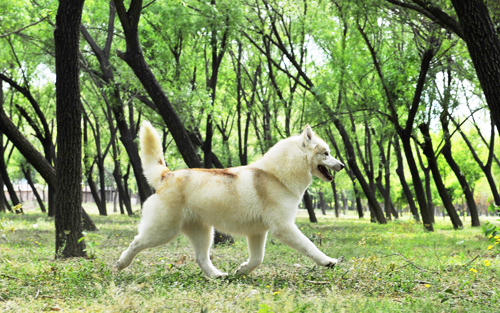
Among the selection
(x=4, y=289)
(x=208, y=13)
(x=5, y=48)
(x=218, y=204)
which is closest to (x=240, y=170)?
(x=218, y=204)

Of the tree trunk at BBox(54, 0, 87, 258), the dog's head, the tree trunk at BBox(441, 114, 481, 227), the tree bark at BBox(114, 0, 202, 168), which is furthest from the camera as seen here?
the tree trunk at BBox(441, 114, 481, 227)

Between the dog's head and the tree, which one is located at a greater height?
the tree

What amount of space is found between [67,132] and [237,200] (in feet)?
12.2

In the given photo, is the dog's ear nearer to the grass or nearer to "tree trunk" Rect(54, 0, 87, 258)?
the grass

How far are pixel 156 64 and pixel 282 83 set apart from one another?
926cm

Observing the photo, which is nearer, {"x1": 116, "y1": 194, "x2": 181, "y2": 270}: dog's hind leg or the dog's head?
{"x1": 116, "y1": 194, "x2": 181, "y2": 270}: dog's hind leg

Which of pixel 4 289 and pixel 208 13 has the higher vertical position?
pixel 208 13

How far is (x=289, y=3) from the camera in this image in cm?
1914

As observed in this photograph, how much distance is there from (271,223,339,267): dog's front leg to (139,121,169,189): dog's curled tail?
1791mm

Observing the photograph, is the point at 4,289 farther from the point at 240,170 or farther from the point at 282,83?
the point at 282,83

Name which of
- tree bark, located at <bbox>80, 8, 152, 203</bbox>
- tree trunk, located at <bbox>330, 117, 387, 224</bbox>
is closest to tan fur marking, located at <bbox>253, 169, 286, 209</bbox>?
tree bark, located at <bbox>80, 8, 152, 203</bbox>

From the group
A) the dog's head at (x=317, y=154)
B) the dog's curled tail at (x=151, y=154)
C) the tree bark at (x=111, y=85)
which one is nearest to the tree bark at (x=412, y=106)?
the tree bark at (x=111, y=85)

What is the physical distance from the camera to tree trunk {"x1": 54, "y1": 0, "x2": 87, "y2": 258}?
7.78 meters

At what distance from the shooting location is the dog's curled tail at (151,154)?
622 centimetres
